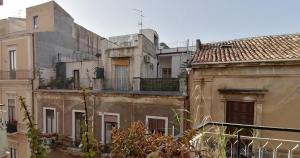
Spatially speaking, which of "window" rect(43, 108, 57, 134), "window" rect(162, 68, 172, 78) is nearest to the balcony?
"window" rect(43, 108, 57, 134)

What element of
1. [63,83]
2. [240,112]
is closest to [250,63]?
[240,112]

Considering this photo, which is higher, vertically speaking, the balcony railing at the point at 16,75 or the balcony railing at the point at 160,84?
the balcony railing at the point at 16,75

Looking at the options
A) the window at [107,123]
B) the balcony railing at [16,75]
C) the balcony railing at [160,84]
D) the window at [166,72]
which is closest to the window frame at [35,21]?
the balcony railing at [16,75]

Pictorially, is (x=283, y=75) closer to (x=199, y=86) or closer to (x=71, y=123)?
(x=199, y=86)

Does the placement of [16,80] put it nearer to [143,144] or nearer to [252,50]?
[252,50]

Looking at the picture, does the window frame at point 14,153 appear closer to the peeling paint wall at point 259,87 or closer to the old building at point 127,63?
the old building at point 127,63

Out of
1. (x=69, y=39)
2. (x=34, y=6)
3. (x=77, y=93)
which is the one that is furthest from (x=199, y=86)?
(x=34, y=6)

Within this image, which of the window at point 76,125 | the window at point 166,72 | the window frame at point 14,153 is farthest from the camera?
the window at point 166,72

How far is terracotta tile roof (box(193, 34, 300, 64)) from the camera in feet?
29.3

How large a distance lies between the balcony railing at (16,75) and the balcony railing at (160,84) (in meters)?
8.83

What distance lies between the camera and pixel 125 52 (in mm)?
13922

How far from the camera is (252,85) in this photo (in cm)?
905

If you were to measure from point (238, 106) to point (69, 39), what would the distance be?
1548 centimetres

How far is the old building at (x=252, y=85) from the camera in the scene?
27.8 ft
